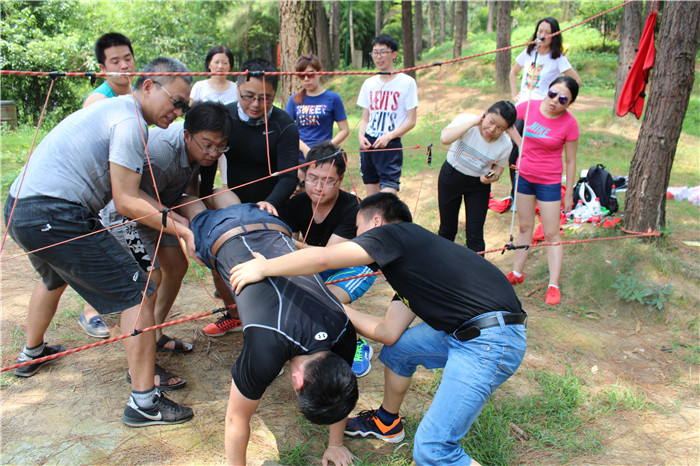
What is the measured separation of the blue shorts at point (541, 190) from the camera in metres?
4.11

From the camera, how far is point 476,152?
394 cm

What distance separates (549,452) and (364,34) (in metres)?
30.3

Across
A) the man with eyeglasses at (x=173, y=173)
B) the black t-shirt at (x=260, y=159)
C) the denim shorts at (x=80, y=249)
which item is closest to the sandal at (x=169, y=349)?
the man with eyeglasses at (x=173, y=173)

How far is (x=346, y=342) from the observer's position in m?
2.10

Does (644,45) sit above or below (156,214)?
above

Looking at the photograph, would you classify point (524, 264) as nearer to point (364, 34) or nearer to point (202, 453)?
point (202, 453)

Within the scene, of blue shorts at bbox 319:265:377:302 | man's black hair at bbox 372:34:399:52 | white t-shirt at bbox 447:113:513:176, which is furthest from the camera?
man's black hair at bbox 372:34:399:52

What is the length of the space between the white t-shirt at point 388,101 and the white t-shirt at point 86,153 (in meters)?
2.58

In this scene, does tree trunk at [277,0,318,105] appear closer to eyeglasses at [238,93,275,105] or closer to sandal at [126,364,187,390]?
eyeglasses at [238,93,275,105]

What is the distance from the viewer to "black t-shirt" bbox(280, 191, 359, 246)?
10.6 feet

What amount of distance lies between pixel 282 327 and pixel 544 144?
311 cm

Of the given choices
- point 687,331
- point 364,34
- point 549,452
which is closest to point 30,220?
point 549,452

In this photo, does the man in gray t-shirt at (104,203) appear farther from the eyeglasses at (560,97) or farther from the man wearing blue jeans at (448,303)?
the eyeglasses at (560,97)

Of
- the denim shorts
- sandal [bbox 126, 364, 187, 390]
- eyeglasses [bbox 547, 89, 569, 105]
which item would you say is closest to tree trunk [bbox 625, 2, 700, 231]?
eyeglasses [bbox 547, 89, 569, 105]
